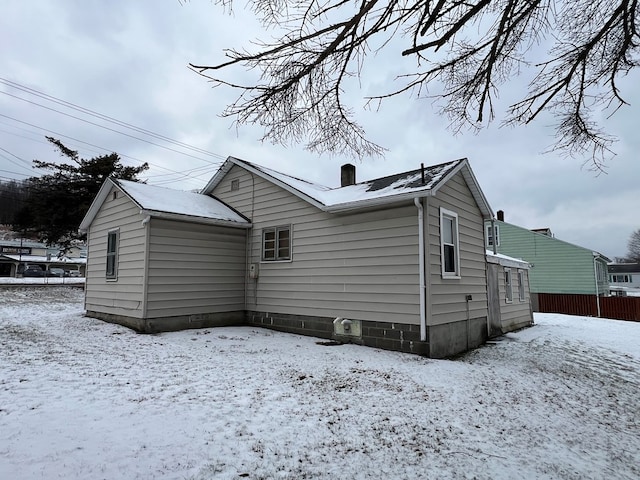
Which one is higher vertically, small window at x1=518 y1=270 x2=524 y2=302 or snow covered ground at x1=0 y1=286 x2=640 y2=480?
small window at x1=518 y1=270 x2=524 y2=302

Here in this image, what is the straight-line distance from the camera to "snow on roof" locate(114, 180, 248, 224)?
9.48m

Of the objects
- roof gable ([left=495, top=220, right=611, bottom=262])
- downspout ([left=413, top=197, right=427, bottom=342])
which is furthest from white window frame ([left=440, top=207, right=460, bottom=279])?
roof gable ([left=495, top=220, right=611, bottom=262])

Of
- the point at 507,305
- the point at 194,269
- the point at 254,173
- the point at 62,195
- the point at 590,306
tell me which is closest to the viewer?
the point at 194,269

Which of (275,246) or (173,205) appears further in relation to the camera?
(275,246)

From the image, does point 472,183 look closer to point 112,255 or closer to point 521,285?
point 521,285

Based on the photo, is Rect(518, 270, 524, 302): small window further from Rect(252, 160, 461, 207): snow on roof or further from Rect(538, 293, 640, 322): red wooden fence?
Rect(538, 293, 640, 322): red wooden fence

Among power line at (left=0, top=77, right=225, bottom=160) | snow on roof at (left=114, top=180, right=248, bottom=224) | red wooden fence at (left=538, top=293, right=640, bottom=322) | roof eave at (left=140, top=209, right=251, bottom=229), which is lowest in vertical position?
red wooden fence at (left=538, top=293, right=640, bottom=322)

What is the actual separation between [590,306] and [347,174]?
17.0 metres

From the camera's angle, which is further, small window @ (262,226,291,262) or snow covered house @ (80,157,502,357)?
small window @ (262,226,291,262)

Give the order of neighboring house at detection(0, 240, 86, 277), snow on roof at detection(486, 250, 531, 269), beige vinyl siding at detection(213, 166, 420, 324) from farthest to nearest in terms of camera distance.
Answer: neighboring house at detection(0, 240, 86, 277) → snow on roof at detection(486, 250, 531, 269) → beige vinyl siding at detection(213, 166, 420, 324)

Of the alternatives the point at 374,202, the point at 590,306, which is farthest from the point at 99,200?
the point at 590,306

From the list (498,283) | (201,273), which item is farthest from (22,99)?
(498,283)

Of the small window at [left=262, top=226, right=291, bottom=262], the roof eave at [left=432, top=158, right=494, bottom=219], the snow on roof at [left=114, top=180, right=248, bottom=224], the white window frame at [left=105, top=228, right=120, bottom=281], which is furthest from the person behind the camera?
the white window frame at [left=105, top=228, right=120, bottom=281]

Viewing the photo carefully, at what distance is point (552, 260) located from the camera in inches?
947
